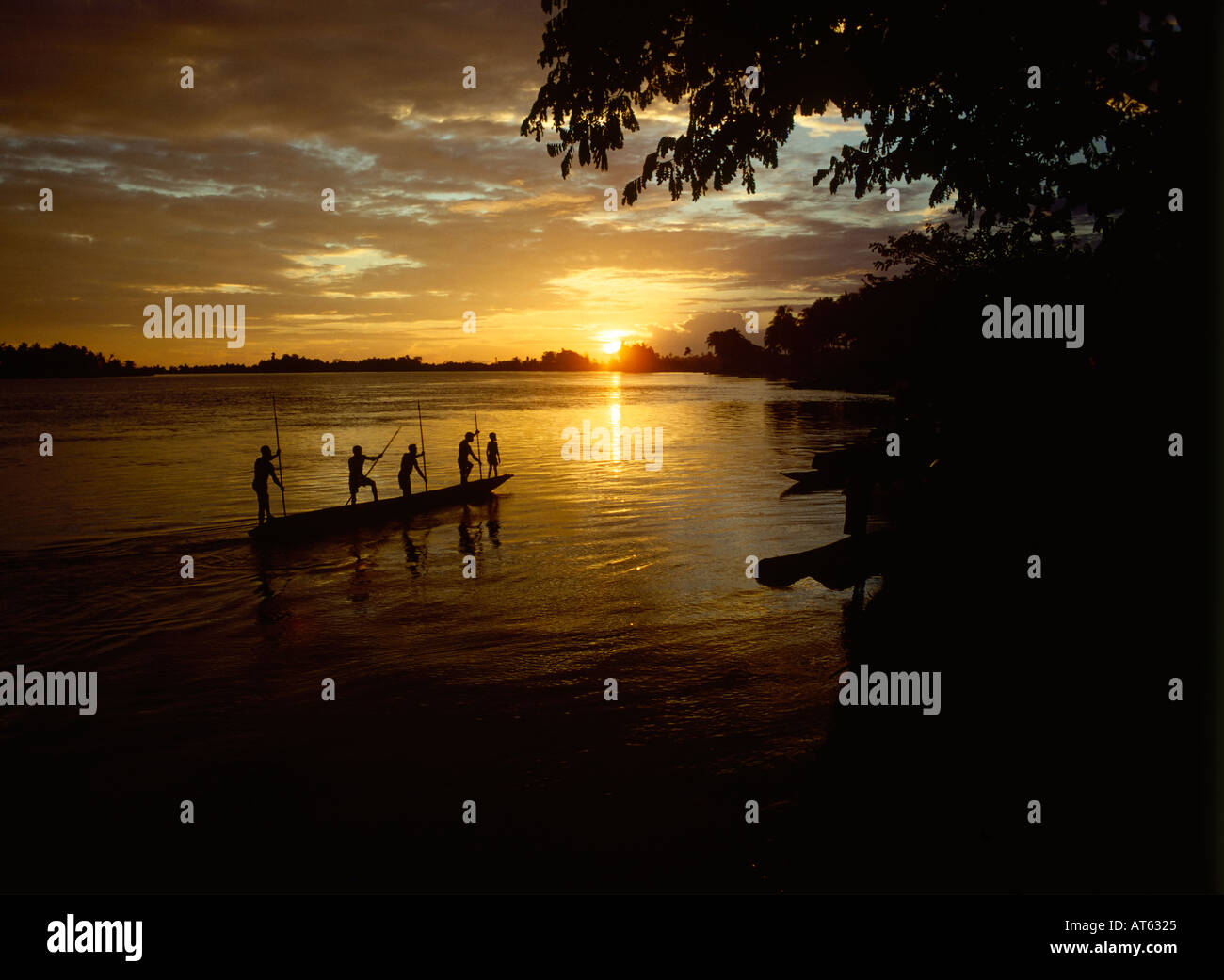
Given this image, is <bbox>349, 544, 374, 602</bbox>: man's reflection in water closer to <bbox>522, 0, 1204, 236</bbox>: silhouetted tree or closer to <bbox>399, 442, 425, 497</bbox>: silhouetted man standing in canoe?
<bbox>399, 442, 425, 497</bbox>: silhouetted man standing in canoe

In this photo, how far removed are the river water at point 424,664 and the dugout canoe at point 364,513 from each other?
60 cm

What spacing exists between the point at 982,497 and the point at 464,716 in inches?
279

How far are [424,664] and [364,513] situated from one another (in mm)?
12109

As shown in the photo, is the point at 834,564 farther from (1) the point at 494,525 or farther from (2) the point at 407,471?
(2) the point at 407,471

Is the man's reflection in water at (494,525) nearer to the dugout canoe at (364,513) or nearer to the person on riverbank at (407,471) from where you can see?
the dugout canoe at (364,513)

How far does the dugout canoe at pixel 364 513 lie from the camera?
65.0ft

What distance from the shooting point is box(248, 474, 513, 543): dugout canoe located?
19.8 meters

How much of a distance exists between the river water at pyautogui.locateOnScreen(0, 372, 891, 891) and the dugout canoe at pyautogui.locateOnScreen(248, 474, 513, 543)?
1.98 feet

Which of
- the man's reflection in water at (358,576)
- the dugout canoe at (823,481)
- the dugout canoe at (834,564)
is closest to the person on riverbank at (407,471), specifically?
the man's reflection in water at (358,576)

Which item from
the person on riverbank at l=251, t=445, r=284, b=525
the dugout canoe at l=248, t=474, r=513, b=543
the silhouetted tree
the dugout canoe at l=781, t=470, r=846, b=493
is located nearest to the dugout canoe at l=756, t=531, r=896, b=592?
the dugout canoe at l=781, t=470, r=846, b=493

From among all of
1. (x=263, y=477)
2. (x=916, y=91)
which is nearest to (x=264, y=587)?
(x=263, y=477)

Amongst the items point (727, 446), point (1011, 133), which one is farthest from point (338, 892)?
point (727, 446)

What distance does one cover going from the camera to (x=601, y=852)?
20.5 ft
